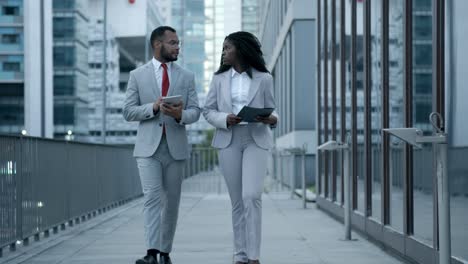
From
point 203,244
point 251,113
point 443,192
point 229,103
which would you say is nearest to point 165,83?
point 229,103

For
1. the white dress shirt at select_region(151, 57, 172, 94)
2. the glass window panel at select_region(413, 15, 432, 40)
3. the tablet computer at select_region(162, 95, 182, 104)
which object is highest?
the glass window panel at select_region(413, 15, 432, 40)

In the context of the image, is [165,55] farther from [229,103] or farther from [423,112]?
[423,112]

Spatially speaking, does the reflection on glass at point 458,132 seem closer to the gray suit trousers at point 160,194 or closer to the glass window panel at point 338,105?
the gray suit trousers at point 160,194

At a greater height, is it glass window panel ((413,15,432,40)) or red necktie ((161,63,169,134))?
glass window panel ((413,15,432,40))

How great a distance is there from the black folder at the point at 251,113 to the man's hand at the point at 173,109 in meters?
0.55

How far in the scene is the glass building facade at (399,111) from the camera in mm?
6770

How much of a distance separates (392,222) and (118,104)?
3391 inches

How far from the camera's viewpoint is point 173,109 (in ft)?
24.1

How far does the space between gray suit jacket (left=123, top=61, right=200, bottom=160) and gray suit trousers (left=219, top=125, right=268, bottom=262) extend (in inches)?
16.9

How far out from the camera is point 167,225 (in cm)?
773

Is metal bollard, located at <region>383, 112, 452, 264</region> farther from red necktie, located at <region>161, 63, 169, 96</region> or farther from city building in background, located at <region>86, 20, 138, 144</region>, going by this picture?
city building in background, located at <region>86, 20, 138, 144</region>

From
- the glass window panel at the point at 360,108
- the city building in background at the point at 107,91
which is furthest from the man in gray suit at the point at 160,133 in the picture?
the city building in background at the point at 107,91

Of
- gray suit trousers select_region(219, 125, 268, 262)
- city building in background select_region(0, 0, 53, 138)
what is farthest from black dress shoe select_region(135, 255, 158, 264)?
city building in background select_region(0, 0, 53, 138)

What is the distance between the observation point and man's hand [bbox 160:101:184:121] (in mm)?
7324
